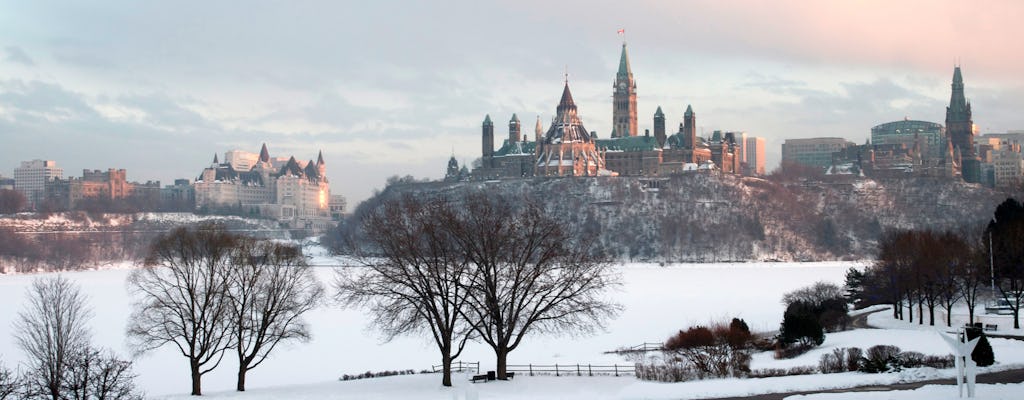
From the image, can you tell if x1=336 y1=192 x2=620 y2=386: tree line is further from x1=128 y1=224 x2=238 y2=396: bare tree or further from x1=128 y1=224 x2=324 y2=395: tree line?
x1=128 y1=224 x2=238 y2=396: bare tree

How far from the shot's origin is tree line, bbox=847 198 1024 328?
51844mm

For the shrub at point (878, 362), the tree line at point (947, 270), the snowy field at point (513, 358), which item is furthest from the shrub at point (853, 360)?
the tree line at point (947, 270)

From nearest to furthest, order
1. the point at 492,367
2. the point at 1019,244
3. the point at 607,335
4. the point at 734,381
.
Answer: the point at 734,381
the point at 492,367
the point at 1019,244
the point at 607,335

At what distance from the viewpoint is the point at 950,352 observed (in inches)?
1522

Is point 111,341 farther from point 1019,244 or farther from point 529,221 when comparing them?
point 1019,244

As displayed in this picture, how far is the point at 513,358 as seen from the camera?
47.7 m

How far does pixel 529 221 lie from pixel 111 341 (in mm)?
26743

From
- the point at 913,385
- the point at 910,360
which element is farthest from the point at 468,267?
the point at 913,385

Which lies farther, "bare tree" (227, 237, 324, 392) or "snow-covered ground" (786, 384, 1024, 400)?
"bare tree" (227, 237, 324, 392)

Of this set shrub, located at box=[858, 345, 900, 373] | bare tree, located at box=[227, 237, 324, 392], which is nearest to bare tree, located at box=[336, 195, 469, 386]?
bare tree, located at box=[227, 237, 324, 392]

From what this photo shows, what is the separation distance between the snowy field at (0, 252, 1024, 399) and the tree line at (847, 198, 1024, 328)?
5073mm

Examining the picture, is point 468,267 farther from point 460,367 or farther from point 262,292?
point 262,292

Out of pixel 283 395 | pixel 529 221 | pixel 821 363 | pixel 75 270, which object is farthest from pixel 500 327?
pixel 75 270

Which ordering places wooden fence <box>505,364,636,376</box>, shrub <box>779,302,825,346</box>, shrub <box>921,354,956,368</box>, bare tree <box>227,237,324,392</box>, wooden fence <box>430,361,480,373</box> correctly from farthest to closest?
shrub <box>779,302,825,346</box> < wooden fence <box>430,361,480,373</box> < wooden fence <box>505,364,636,376</box> < bare tree <box>227,237,324,392</box> < shrub <box>921,354,956,368</box>
